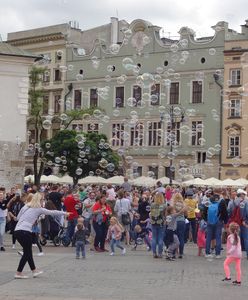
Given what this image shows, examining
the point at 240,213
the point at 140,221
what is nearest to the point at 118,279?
the point at 240,213

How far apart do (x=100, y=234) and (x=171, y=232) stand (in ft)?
8.87

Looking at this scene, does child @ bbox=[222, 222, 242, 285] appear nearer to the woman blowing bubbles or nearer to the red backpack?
the woman blowing bubbles

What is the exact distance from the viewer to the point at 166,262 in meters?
18.7

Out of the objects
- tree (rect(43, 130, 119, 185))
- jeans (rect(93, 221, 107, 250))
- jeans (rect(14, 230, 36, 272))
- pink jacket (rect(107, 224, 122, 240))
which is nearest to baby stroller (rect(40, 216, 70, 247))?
jeans (rect(93, 221, 107, 250))

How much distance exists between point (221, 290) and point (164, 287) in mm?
970

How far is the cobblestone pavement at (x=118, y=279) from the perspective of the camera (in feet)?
42.5

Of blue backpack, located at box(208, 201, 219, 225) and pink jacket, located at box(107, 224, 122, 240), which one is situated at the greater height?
blue backpack, located at box(208, 201, 219, 225)

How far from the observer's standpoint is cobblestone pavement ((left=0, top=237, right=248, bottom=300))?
1295 centimetres

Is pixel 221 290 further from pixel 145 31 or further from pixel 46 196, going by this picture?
pixel 145 31

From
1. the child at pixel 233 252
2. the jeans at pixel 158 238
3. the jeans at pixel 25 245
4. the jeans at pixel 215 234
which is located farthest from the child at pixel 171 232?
the jeans at pixel 25 245

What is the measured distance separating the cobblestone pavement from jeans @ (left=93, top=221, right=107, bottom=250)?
1.33 metres

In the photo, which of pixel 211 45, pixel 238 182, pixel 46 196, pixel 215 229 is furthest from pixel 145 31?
pixel 215 229

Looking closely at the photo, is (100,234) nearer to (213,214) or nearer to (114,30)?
(213,214)

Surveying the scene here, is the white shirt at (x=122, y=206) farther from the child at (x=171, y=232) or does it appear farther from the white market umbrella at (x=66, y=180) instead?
the white market umbrella at (x=66, y=180)
